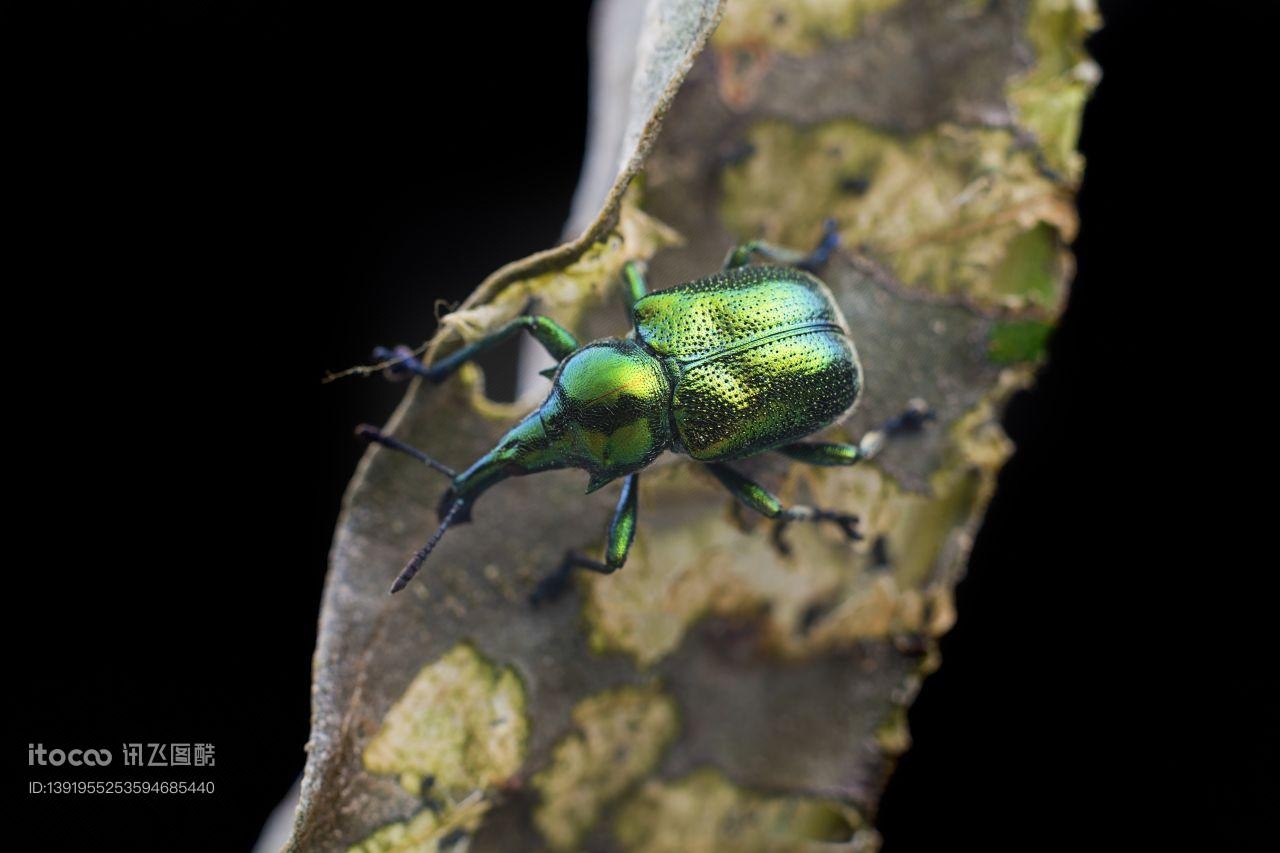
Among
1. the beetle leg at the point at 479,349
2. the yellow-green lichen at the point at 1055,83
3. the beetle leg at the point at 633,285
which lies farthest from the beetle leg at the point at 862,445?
the yellow-green lichen at the point at 1055,83

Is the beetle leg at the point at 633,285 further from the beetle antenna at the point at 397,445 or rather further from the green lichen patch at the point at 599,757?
the green lichen patch at the point at 599,757

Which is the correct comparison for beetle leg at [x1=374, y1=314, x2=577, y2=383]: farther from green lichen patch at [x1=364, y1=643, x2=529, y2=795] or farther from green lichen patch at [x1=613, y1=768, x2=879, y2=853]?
green lichen patch at [x1=613, y1=768, x2=879, y2=853]

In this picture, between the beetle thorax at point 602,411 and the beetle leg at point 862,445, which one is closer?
the beetle thorax at point 602,411

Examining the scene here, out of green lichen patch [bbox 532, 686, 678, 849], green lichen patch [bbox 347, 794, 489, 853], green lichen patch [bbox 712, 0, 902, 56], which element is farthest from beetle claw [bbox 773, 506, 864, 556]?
green lichen patch [bbox 712, 0, 902, 56]

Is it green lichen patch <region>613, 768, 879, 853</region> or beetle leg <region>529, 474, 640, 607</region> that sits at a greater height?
beetle leg <region>529, 474, 640, 607</region>

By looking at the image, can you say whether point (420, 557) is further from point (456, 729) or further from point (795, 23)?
point (795, 23)
